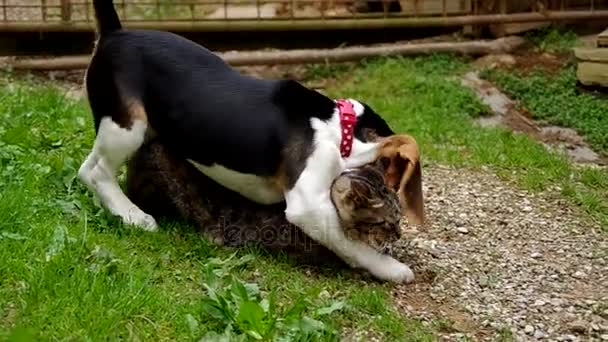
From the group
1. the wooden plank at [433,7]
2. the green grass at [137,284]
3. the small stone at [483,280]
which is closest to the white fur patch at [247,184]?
the green grass at [137,284]

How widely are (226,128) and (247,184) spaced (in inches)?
10.4

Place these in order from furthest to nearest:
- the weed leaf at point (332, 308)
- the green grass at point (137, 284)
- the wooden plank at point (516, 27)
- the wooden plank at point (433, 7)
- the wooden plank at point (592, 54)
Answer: the wooden plank at point (433, 7), the wooden plank at point (516, 27), the wooden plank at point (592, 54), the weed leaf at point (332, 308), the green grass at point (137, 284)

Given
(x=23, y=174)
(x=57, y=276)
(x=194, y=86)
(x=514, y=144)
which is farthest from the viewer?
(x=514, y=144)

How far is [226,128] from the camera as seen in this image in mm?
4219

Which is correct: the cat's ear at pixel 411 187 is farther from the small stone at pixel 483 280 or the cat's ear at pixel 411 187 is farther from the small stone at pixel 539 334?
the small stone at pixel 539 334

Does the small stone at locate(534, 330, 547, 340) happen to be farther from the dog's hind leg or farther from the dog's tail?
the dog's tail

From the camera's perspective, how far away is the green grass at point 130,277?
3.42 meters

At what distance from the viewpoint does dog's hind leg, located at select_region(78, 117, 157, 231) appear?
4.37 metres

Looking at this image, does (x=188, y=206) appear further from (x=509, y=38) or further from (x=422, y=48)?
(x=509, y=38)

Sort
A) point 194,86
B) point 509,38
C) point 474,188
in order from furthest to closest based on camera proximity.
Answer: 1. point 509,38
2. point 474,188
3. point 194,86

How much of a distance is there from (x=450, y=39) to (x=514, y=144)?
9.16ft

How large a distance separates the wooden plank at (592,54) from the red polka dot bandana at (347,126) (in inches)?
159

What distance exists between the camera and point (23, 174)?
15.7ft

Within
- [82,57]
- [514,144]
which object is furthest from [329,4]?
[514,144]
